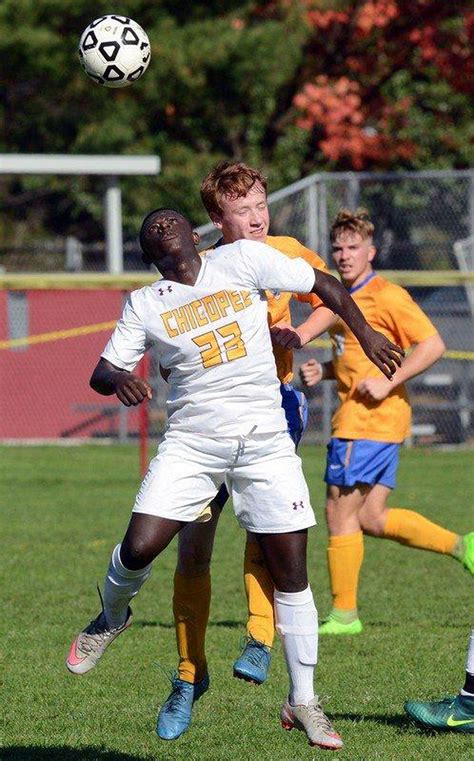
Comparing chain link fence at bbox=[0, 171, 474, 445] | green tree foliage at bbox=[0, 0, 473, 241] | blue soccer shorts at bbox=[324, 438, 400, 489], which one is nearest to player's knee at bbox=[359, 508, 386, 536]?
blue soccer shorts at bbox=[324, 438, 400, 489]

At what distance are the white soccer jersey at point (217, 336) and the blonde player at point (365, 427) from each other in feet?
8.36

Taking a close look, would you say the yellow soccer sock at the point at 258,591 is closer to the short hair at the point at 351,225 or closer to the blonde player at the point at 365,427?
the blonde player at the point at 365,427

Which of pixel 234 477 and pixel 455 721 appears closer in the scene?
pixel 234 477

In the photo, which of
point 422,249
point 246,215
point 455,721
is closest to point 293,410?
point 246,215

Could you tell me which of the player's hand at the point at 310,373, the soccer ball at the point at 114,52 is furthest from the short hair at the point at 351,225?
the soccer ball at the point at 114,52

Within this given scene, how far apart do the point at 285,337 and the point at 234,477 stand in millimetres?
657

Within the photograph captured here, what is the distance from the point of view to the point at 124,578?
519 centimetres

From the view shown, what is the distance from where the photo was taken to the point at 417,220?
19469 millimetres

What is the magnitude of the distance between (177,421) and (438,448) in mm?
13513

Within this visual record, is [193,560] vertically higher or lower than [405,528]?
higher

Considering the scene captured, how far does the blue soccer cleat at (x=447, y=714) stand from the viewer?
5.53 meters

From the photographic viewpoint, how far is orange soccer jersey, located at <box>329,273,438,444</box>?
7715 mm

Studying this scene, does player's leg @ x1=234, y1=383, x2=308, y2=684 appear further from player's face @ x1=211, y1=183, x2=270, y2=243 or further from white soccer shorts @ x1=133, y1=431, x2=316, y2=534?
player's face @ x1=211, y1=183, x2=270, y2=243

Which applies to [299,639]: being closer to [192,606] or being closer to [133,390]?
[192,606]
